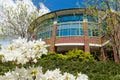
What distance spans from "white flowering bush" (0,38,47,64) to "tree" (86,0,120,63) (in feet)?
34.3

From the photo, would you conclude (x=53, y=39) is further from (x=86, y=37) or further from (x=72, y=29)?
(x=86, y=37)

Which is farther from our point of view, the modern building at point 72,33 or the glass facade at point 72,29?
the glass facade at point 72,29

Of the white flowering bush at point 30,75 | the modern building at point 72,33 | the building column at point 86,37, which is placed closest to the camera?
the white flowering bush at point 30,75

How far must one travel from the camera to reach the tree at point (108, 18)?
1361cm

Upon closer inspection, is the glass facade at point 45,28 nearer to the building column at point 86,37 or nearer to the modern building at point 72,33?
the modern building at point 72,33

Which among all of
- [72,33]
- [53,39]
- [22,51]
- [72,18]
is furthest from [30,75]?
[72,18]

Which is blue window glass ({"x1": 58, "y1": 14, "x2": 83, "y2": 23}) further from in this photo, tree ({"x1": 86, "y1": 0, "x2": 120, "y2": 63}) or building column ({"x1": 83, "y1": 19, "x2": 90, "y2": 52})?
tree ({"x1": 86, "y1": 0, "x2": 120, "y2": 63})

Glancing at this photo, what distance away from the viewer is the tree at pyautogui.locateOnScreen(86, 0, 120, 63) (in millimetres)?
13609

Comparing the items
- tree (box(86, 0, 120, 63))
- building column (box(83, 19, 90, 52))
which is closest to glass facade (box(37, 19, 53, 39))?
building column (box(83, 19, 90, 52))

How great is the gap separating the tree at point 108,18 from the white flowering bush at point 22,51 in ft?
34.3

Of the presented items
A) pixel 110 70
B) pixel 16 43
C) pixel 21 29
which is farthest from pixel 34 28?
pixel 16 43

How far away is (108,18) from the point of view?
553 inches

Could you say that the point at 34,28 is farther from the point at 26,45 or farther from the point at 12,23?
the point at 26,45

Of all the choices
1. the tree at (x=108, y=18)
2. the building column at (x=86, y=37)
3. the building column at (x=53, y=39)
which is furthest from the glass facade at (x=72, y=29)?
the tree at (x=108, y=18)
